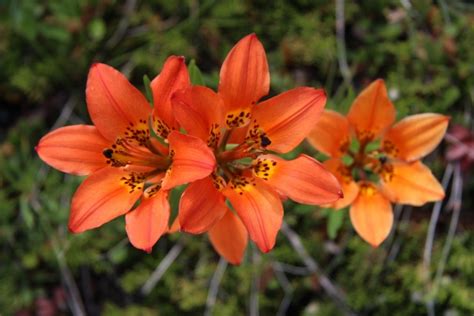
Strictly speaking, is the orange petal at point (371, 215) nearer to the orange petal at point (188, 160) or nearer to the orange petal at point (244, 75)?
the orange petal at point (244, 75)

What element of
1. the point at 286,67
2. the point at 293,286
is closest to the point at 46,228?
the point at 293,286

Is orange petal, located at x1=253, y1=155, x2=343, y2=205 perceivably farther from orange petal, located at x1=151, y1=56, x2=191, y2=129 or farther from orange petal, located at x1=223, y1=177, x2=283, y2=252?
orange petal, located at x1=151, y1=56, x2=191, y2=129

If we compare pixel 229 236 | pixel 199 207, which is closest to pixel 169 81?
pixel 199 207

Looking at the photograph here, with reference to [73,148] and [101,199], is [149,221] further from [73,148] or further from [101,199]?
[73,148]

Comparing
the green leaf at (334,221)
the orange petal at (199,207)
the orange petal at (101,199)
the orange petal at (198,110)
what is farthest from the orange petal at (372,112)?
the orange petal at (101,199)

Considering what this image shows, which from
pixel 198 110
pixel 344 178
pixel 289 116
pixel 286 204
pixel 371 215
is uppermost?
pixel 198 110

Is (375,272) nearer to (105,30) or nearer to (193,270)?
(193,270)
